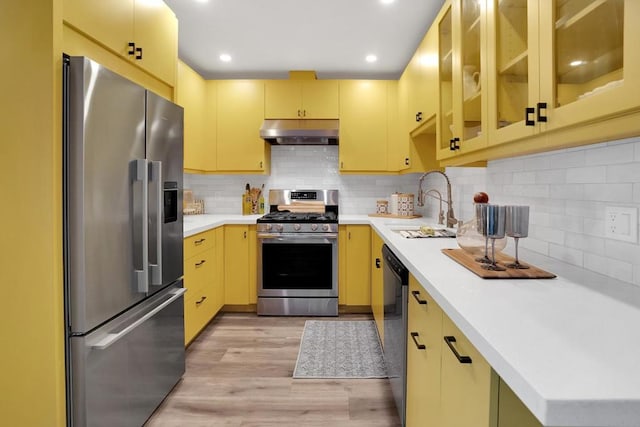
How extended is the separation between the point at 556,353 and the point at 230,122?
11.5 feet

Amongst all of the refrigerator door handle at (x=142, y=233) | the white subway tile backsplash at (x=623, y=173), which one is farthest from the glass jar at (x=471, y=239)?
the refrigerator door handle at (x=142, y=233)

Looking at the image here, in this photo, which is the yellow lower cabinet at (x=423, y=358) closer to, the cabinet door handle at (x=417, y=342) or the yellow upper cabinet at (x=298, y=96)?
the cabinet door handle at (x=417, y=342)

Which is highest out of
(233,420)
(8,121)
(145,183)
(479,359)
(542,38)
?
(542,38)

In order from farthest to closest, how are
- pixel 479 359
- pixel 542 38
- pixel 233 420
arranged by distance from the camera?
pixel 233 420 < pixel 542 38 < pixel 479 359

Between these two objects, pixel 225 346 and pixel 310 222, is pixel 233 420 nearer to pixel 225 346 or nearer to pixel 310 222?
pixel 225 346

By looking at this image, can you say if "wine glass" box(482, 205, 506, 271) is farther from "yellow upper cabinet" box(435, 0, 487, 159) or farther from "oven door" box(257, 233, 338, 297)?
"oven door" box(257, 233, 338, 297)

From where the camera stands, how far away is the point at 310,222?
3338mm

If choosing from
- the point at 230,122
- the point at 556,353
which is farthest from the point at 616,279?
the point at 230,122

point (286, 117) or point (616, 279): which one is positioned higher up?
point (286, 117)

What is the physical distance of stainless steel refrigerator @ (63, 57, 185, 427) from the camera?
1.30 metres

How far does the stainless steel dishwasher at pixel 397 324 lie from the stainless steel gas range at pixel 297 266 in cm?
129

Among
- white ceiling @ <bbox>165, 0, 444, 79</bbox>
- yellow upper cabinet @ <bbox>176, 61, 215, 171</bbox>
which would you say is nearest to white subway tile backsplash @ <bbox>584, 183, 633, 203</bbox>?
white ceiling @ <bbox>165, 0, 444, 79</bbox>

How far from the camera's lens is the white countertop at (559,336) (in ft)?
1.67

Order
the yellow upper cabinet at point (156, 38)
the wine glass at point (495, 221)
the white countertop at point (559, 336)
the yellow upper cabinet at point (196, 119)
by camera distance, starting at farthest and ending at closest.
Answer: the yellow upper cabinet at point (196, 119), the yellow upper cabinet at point (156, 38), the wine glass at point (495, 221), the white countertop at point (559, 336)
